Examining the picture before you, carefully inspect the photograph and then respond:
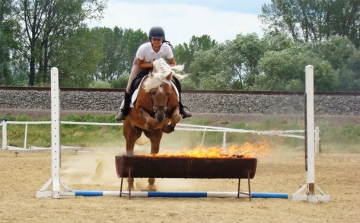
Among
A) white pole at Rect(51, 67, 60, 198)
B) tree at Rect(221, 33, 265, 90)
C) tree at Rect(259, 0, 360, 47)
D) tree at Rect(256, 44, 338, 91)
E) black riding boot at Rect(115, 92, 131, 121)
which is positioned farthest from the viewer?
tree at Rect(259, 0, 360, 47)

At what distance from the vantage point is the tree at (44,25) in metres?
37.2

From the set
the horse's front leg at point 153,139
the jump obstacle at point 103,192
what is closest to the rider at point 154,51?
the horse's front leg at point 153,139

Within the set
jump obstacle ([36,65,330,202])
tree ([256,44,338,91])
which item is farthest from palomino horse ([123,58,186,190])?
tree ([256,44,338,91])

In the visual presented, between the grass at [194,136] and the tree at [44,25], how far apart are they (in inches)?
522

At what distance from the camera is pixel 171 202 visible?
8.51 metres

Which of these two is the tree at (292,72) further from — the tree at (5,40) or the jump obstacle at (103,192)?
the jump obstacle at (103,192)

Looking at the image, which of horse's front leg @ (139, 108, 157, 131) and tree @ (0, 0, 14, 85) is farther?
tree @ (0, 0, 14, 85)

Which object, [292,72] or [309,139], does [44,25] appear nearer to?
[292,72]

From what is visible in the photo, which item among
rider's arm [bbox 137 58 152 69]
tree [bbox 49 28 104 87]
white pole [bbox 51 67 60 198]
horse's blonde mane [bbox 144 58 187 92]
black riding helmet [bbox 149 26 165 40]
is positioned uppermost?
tree [bbox 49 28 104 87]

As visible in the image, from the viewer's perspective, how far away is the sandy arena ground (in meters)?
7.14

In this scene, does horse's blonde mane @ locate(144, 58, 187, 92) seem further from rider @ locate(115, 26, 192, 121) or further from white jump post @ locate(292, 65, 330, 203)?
white jump post @ locate(292, 65, 330, 203)

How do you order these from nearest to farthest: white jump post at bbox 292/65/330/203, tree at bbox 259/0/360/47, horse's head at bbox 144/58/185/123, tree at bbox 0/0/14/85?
white jump post at bbox 292/65/330/203
horse's head at bbox 144/58/185/123
tree at bbox 0/0/14/85
tree at bbox 259/0/360/47

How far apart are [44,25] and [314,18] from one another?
17852 millimetres

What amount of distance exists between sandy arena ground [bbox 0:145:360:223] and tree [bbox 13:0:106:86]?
78.4 ft
